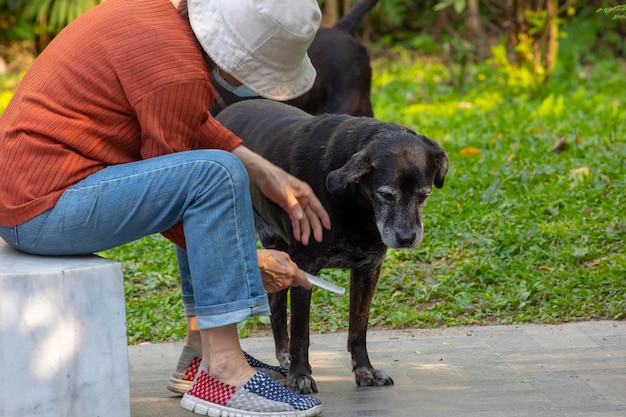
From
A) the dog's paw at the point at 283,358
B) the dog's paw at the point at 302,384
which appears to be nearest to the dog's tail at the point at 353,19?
the dog's paw at the point at 283,358

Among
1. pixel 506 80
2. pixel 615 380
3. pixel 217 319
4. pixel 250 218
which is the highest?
pixel 250 218

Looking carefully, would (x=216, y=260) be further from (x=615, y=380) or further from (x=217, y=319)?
(x=615, y=380)

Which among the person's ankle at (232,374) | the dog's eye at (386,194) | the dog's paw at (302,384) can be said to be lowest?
the dog's paw at (302,384)

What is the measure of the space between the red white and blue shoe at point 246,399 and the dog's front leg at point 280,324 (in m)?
0.86

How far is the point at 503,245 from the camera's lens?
5.52m

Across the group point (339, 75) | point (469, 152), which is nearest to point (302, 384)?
point (339, 75)

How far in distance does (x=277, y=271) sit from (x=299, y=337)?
23.2 inches

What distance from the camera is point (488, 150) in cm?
736

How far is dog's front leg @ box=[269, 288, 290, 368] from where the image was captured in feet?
14.0

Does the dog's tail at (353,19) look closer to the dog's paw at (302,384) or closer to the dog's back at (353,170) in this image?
the dog's back at (353,170)

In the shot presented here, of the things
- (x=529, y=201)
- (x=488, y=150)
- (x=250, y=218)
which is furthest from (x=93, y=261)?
(x=488, y=150)

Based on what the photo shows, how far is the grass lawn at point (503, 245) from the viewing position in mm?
4879

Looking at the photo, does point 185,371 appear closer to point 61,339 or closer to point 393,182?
point 61,339

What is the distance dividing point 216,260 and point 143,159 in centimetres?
41
